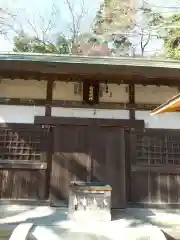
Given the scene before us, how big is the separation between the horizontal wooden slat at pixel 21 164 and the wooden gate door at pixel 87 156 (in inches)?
13.2

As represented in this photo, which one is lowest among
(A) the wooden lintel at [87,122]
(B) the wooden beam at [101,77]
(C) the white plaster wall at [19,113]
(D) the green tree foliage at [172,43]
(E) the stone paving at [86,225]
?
(E) the stone paving at [86,225]

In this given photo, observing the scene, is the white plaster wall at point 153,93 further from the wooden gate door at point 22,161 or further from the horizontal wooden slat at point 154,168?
the wooden gate door at point 22,161

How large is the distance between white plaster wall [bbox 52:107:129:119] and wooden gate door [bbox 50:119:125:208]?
0.17 metres

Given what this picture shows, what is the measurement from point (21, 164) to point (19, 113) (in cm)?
134

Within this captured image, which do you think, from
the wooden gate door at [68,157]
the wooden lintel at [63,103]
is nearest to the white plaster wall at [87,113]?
the wooden lintel at [63,103]

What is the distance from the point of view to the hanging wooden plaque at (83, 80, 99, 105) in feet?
20.7

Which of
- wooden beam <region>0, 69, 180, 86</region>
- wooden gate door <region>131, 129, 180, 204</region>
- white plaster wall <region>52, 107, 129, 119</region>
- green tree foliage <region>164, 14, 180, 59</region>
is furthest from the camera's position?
green tree foliage <region>164, 14, 180, 59</region>

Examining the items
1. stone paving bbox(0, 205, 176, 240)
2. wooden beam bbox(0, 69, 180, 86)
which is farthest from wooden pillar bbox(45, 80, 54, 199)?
stone paving bbox(0, 205, 176, 240)

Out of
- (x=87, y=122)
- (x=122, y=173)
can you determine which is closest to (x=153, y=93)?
(x=87, y=122)

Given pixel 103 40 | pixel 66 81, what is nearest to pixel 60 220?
pixel 66 81

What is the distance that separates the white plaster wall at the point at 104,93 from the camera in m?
6.36

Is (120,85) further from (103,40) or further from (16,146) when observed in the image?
(103,40)

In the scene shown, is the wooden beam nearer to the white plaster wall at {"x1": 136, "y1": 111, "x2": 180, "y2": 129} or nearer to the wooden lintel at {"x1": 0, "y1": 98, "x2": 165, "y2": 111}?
the wooden lintel at {"x1": 0, "y1": 98, "x2": 165, "y2": 111}

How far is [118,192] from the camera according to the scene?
5848 millimetres
